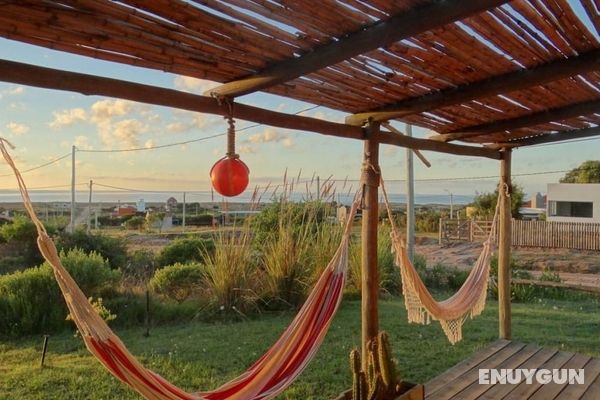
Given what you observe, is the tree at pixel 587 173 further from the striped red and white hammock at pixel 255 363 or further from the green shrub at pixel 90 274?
the striped red and white hammock at pixel 255 363

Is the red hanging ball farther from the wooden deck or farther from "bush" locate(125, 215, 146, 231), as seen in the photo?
"bush" locate(125, 215, 146, 231)

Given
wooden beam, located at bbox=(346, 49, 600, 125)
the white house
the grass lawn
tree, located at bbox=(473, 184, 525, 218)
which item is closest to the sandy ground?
tree, located at bbox=(473, 184, 525, 218)

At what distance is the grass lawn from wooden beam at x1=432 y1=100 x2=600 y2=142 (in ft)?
4.53

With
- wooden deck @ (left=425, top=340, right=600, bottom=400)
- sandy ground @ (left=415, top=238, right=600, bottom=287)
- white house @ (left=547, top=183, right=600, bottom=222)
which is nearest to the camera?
wooden deck @ (left=425, top=340, right=600, bottom=400)

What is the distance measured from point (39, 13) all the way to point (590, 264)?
1052 cm

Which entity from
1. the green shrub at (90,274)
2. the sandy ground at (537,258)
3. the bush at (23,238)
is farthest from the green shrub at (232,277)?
the sandy ground at (537,258)

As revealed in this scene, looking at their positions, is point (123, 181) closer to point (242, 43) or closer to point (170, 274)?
point (170, 274)

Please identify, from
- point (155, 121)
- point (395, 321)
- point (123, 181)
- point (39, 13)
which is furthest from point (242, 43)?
point (123, 181)

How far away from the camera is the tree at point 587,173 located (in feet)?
63.0

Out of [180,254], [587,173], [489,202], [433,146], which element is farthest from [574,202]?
[433,146]

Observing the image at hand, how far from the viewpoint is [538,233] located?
500 inches

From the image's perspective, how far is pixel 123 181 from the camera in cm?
1003

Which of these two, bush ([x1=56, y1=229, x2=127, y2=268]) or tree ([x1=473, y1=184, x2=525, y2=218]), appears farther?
tree ([x1=473, y1=184, x2=525, y2=218])

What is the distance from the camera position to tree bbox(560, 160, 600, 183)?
755 inches
